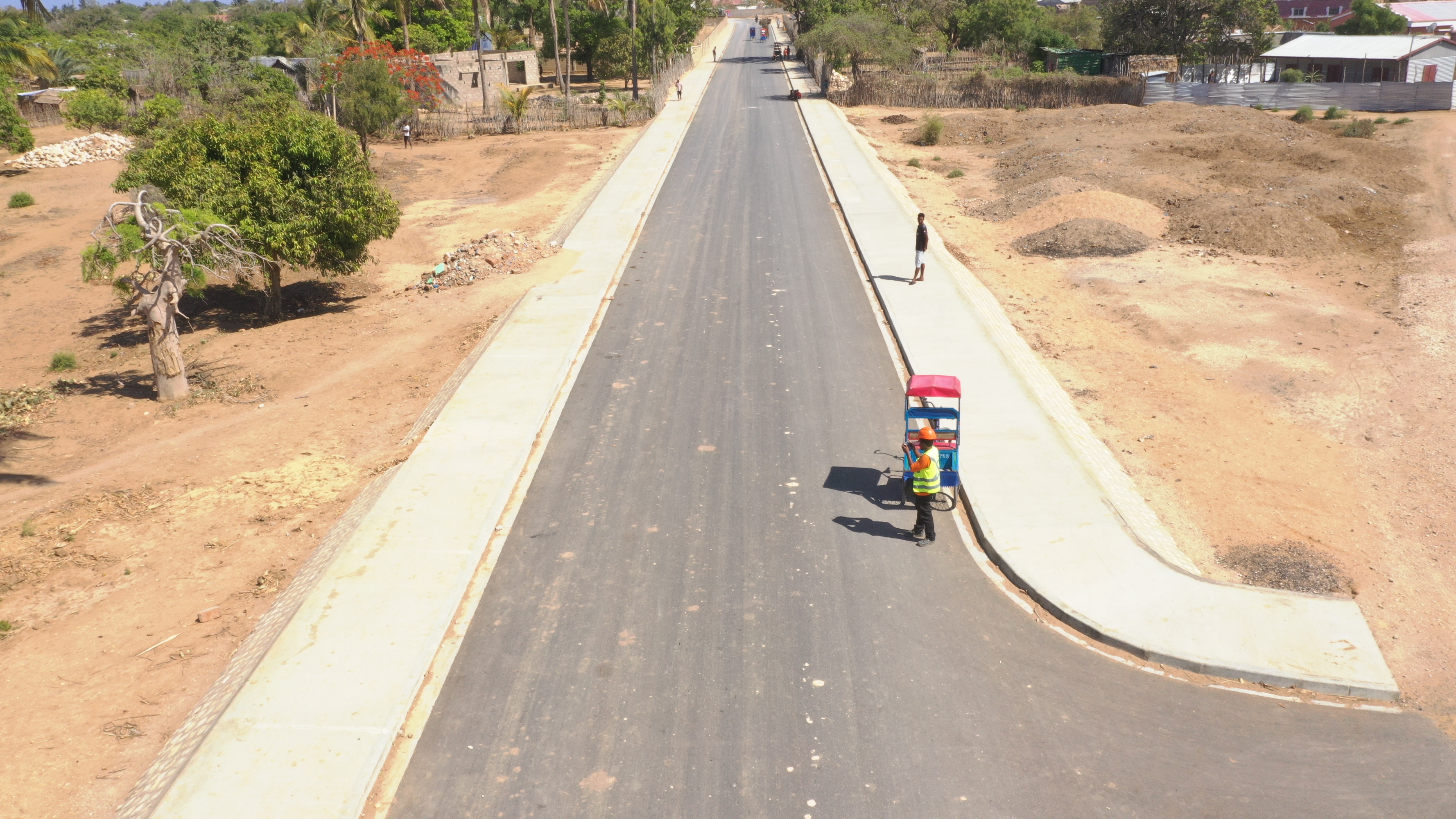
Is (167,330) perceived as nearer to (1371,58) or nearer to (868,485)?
(868,485)

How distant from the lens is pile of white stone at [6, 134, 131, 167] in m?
39.7

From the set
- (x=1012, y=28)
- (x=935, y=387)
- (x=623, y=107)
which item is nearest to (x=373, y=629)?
(x=935, y=387)

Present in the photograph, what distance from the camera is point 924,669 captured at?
869cm

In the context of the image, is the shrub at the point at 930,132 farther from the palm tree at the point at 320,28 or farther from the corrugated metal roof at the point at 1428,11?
the corrugated metal roof at the point at 1428,11

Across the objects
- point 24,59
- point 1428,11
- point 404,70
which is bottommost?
point 404,70

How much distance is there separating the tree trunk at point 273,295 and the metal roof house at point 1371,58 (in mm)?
50590

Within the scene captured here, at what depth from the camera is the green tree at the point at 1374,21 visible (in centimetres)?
6669

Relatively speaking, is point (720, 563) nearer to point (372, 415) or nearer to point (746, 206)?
point (372, 415)

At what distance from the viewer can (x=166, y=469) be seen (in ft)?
43.1

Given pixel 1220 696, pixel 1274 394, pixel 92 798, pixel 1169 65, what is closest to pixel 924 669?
pixel 1220 696

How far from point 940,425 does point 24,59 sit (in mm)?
65769

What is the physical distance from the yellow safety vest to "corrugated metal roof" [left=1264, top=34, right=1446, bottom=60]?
174 feet

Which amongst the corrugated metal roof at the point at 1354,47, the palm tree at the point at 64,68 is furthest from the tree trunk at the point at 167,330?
the corrugated metal roof at the point at 1354,47

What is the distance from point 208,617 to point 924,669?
765cm
